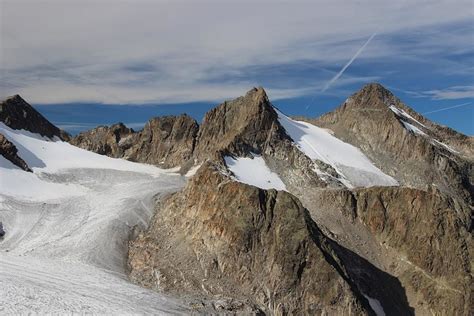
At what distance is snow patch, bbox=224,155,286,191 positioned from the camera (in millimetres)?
72062

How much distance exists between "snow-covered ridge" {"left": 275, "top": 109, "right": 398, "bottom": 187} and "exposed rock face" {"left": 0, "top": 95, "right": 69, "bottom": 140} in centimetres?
4186

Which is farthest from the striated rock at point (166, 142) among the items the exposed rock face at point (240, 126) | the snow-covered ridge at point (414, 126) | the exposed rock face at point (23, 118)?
the snow-covered ridge at point (414, 126)

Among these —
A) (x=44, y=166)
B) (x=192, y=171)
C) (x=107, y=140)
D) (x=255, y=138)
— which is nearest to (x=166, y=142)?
(x=107, y=140)

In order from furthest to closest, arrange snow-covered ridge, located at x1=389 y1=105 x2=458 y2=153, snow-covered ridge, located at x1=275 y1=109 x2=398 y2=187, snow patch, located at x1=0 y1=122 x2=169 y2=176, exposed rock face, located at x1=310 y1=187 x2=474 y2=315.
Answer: snow-covered ridge, located at x1=389 y1=105 x2=458 y2=153, snow patch, located at x1=0 y1=122 x2=169 y2=176, snow-covered ridge, located at x1=275 y1=109 x2=398 y2=187, exposed rock face, located at x1=310 y1=187 x2=474 y2=315

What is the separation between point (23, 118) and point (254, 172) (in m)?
Result: 45.2

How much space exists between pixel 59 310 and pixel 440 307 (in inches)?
1533

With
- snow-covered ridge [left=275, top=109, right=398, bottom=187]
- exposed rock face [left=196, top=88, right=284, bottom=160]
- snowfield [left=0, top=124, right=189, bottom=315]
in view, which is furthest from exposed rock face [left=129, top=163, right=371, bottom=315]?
snow-covered ridge [left=275, top=109, right=398, bottom=187]

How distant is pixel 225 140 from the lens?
8462cm

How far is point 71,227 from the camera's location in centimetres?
5988

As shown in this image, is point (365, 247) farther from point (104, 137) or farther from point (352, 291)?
point (104, 137)

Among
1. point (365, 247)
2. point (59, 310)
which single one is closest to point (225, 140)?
point (365, 247)

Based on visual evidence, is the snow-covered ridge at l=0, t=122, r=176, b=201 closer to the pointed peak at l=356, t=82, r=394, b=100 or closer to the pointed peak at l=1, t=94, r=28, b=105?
the pointed peak at l=1, t=94, r=28, b=105

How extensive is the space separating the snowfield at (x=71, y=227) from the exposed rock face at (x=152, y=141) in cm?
710

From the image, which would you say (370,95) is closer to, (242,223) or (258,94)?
(258,94)
